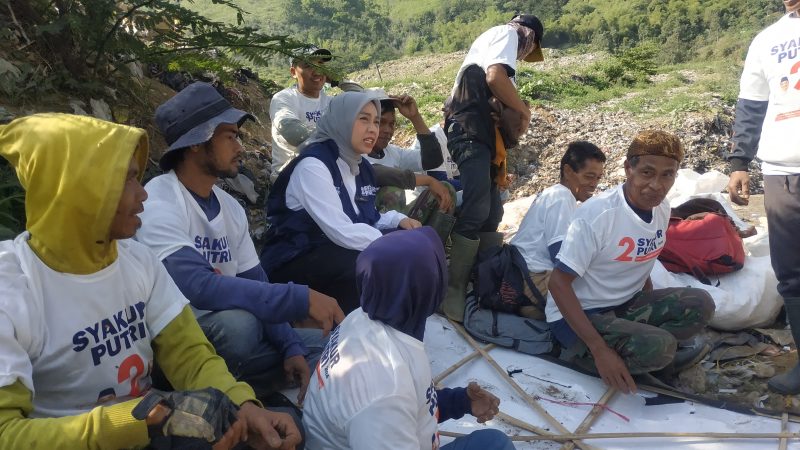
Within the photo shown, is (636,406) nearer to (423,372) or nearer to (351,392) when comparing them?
(423,372)

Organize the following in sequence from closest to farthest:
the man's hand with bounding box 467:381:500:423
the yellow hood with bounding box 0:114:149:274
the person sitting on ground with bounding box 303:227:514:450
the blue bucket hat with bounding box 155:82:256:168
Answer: the yellow hood with bounding box 0:114:149:274, the person sitting on ground with bounding box 303:227:514:450, the man's hand with bounding box 467:381:500:423, the blue bucket hat with bounding box 155:82:256:168

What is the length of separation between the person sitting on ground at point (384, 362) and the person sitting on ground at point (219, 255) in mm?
470

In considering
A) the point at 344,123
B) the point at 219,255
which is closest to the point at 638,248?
the point at 344,123

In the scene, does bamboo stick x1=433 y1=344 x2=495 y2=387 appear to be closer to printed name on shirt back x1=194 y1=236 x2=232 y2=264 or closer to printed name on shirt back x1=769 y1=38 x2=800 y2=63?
printed name on shirt back x1=194 y1=236 x2=232 y2=264

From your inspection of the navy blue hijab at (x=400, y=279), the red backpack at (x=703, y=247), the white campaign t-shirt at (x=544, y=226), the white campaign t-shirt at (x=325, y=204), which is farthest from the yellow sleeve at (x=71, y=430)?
the red backpack at (x=703, y=247)

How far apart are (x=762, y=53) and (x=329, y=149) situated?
7.34ft

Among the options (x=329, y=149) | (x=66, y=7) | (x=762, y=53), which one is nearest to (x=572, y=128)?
(x=762, y=53)

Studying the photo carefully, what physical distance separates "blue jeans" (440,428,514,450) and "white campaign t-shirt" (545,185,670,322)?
1.23 metres

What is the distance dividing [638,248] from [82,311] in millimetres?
2460

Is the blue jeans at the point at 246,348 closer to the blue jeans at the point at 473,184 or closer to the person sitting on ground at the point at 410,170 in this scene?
the person sitting on ground at the point at 410,170

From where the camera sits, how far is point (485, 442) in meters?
1.85

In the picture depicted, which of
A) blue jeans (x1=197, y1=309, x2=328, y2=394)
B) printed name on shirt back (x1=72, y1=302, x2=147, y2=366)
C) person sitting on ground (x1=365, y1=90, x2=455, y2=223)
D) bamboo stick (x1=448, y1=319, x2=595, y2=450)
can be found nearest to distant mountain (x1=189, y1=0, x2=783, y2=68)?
person sitting on ground (x1=365, y1=90, x2=455, y2=223)

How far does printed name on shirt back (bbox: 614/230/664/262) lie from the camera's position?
9.76 feet

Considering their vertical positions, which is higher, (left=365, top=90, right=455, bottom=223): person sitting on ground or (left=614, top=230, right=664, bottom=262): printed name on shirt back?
(left=365, top=90, right=455, bottom=223): person sitting on ground
